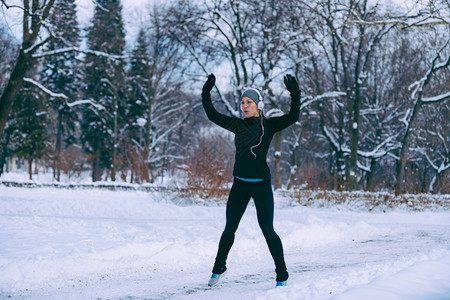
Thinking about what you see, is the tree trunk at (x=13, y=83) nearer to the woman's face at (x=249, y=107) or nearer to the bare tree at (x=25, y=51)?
the bare tree at (x=25, y=51)

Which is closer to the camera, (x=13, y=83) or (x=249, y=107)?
(x=249, y=107)

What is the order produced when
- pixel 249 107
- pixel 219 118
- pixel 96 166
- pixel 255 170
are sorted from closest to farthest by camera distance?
pixel 255 170 → pixel 249 107 → pixel 219 118 → pixel 96 166

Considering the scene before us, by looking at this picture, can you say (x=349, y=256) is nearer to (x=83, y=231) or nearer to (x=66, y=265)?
(x=66, y=265)

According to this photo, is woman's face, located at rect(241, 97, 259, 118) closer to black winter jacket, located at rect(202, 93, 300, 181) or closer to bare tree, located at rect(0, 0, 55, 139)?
black winter jacket, located at rect(202, 93, 300, 181)

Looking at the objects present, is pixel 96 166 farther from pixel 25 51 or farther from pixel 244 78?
pixel 25 51

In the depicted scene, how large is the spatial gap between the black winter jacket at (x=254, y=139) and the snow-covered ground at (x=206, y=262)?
1120 millimetres

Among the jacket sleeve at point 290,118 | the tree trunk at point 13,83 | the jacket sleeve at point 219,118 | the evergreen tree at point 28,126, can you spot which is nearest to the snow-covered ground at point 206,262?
the jacket sleeve at point 290,118

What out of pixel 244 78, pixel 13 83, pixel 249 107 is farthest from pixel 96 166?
pixel 249 107

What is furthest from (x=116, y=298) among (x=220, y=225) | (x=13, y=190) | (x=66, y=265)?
(x=13, y=190)

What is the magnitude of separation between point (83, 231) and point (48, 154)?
119 ft

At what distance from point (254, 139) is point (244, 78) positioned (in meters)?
19.4

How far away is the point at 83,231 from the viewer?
8.33m

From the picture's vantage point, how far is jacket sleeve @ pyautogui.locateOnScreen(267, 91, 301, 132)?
4.47m

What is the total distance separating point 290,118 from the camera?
14.8 feet
